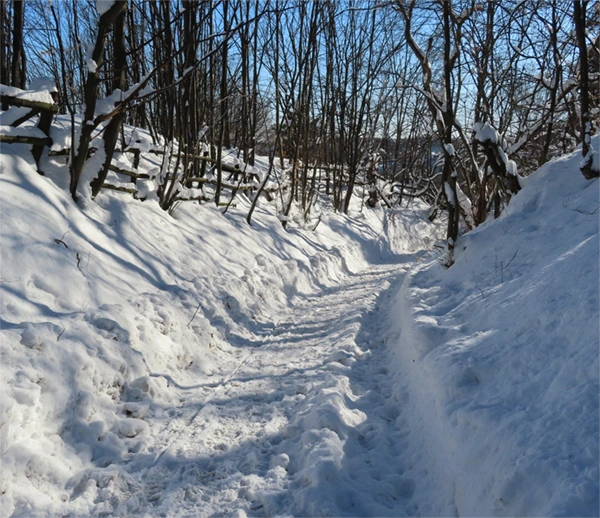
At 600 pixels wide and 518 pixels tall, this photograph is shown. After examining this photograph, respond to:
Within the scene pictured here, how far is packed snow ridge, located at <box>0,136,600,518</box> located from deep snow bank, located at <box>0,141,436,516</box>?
0.06 feet

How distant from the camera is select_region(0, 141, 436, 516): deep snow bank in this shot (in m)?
2.92

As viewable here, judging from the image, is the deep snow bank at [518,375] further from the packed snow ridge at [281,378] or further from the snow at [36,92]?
the snow at [36,92]

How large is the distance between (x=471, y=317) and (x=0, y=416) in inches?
161

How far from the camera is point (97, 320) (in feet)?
13.8

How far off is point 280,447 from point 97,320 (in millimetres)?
2128

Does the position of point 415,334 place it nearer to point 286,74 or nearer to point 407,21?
point 407,21

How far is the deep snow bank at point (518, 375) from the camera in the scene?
2057 mm

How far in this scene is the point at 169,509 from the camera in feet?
8.80

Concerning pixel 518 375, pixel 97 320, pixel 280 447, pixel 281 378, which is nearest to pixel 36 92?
pixel 97 320

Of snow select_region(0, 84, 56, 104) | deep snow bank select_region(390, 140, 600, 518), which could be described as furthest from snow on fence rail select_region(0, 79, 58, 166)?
deep snow bank select_region(390, 140, 600, 518)

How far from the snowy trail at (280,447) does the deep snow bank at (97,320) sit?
0.19 meters

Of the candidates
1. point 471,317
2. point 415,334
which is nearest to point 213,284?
point 415,334

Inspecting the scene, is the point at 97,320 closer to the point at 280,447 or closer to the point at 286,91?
the point at 280,447

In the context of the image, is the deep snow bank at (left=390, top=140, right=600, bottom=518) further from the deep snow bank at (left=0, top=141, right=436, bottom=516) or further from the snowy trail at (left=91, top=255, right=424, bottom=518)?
the deep snow bank at (left=0, top=141, right=436, bottom=516)
